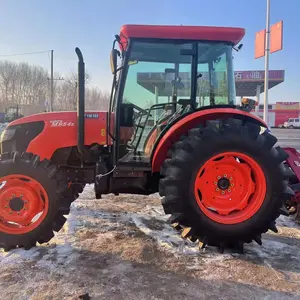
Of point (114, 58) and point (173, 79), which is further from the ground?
point (114, 58)

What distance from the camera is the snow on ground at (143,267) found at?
101 inches

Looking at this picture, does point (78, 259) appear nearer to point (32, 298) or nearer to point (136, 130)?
point (32, 298)

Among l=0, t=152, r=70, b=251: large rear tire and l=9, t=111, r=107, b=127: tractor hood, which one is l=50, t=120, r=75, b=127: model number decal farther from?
l=0, t=152, r=70, b=251: large rear tire

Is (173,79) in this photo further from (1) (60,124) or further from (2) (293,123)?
(2) (293,123)

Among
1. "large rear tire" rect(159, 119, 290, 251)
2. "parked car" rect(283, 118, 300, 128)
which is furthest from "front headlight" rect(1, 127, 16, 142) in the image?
"parked car" rect(283, 118, 300, 128)

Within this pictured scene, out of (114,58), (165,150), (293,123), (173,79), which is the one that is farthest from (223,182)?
(293,123)

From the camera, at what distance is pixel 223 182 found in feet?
10.8

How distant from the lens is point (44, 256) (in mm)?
3150

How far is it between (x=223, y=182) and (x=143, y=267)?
1.20 meters

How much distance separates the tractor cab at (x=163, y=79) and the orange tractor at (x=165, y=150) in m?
0.01

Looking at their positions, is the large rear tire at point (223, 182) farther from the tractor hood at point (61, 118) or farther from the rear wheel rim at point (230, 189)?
the tractor hood at point (61, 118)

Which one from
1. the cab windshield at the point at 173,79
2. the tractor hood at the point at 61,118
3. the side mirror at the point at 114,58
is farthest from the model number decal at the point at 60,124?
the side mirror at the point at 114,58

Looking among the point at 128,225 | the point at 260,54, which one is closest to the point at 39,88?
the point at 260,54

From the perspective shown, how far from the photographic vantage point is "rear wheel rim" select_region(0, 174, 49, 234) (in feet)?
10.7
